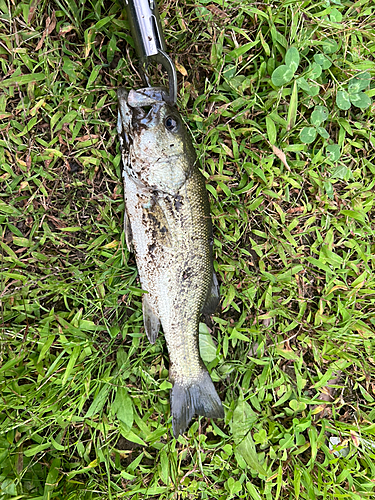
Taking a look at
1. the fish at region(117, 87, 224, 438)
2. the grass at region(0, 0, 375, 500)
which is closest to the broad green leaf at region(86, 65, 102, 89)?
the grass at region(0, 0, 375, 500)

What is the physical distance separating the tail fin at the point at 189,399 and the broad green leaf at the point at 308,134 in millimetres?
1933

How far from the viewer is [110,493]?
6.85 ft

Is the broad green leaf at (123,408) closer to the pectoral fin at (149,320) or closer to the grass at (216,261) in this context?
the grass at (216,261)

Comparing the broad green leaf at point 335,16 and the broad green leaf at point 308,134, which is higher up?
the broad green leaf at point 335,16

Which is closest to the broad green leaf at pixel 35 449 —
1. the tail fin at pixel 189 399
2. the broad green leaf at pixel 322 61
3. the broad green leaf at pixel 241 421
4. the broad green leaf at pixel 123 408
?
the broad green leaf at pixel 123 408

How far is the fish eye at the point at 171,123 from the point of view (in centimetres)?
187

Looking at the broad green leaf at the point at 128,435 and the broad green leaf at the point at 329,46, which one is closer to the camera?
the broad green leaf at the point at 128,435

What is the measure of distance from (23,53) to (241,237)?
2.03m

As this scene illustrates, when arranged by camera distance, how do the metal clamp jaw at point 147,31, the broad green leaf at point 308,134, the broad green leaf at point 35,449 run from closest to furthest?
the metal clamp jaw at point 147,31
the broad green leaf at point 35,449
the broad green leaf at point 308,134

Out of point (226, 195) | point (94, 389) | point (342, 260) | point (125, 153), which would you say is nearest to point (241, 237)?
point (226, 195)

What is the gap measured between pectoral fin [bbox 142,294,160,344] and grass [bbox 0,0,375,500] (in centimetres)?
9

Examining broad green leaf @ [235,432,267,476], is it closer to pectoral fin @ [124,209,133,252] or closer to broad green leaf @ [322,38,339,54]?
pectoral fin @ [124,209,133,252]

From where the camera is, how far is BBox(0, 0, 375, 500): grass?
6.85ft

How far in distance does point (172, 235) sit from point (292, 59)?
162 cm
